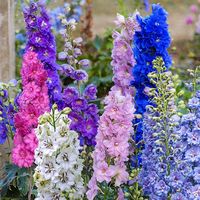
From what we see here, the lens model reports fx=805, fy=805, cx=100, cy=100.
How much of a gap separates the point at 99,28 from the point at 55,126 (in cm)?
817

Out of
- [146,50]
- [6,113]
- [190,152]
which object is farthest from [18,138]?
[190,152]

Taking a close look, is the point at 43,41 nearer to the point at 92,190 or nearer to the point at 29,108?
the point at 29,108

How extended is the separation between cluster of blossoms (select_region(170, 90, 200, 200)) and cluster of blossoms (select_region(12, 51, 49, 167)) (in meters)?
0.79

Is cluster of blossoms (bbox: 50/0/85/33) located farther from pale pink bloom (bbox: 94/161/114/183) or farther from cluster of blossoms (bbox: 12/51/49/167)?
pale pink bloom (bbox: 94/161/114/183)

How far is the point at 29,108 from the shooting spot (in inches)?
156

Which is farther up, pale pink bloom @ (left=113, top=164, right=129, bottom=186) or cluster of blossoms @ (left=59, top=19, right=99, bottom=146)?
cluster of blossoms @ (left=59, top=19, right=99, bottom=146)

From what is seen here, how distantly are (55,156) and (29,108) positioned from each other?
523mm

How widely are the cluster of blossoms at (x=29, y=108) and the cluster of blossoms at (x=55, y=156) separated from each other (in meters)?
0.37

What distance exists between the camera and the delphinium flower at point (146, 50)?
13.2 feet

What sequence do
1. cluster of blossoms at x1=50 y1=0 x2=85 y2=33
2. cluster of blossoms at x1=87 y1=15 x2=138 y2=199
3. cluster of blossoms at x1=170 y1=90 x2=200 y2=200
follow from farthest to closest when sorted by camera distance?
cluster of blossoms at x1=50 y1=0 x2=85 y2=33 → cluster of blossoms at x1=87 y1=15 x2=138 y2=199 → cluster of blossoms at x1=170 y1=90 x2=200 y2=200

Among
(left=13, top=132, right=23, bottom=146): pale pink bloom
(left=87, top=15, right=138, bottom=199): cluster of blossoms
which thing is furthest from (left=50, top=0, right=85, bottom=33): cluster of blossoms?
(left=87, top=15, right=138, bottom=199): cluster of blossoms

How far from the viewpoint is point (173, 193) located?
3559mm

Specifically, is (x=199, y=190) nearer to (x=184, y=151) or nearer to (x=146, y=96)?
(x=184, y=151)

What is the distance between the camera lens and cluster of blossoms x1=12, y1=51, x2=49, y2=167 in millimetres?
3951
